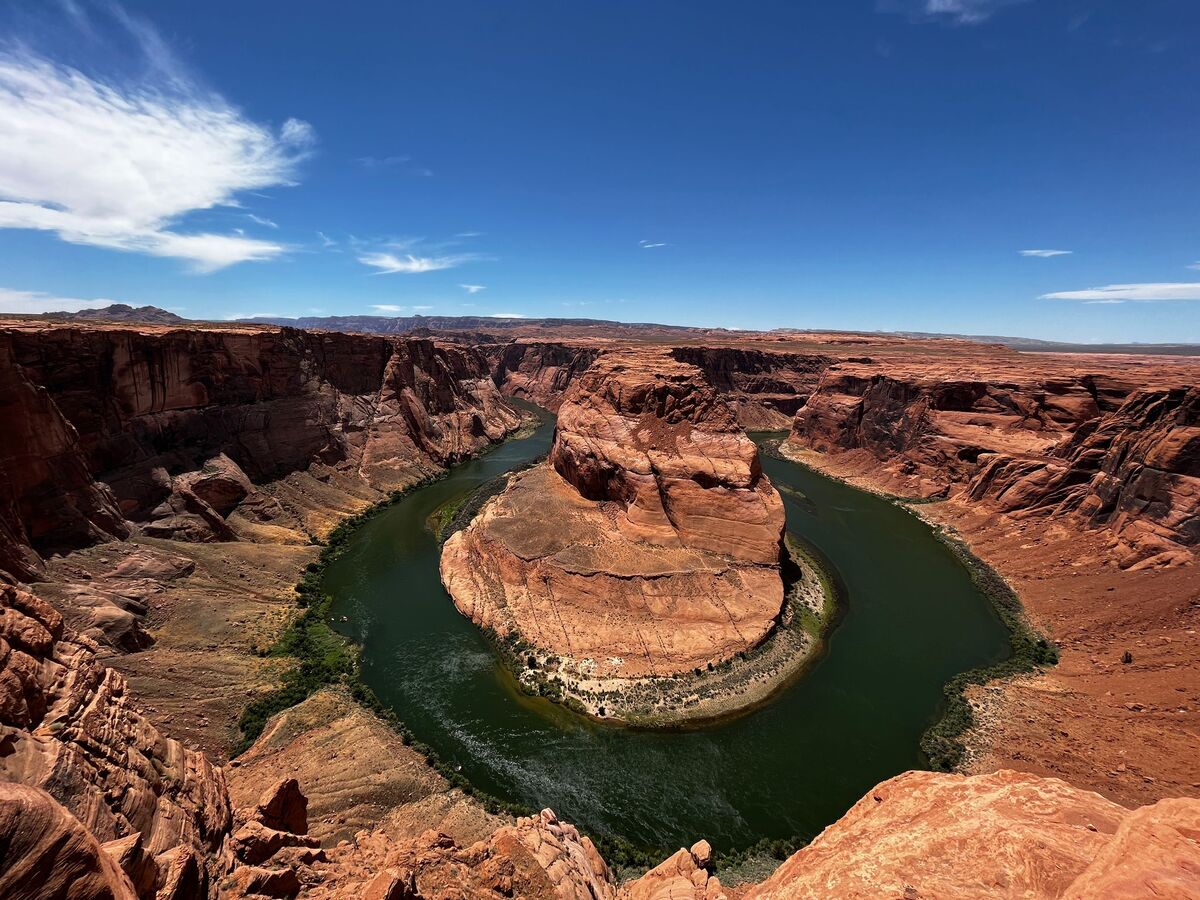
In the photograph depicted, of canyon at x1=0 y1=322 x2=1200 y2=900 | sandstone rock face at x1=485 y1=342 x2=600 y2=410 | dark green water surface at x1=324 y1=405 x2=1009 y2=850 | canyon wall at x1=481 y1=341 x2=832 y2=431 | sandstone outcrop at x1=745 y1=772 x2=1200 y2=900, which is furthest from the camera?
sandstone rock face at x1=485 y1=342 x2=600 y2=410

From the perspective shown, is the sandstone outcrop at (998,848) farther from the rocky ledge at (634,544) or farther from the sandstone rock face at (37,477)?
the sandstone rock face at (37,477)

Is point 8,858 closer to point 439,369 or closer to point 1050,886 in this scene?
point 1050,886

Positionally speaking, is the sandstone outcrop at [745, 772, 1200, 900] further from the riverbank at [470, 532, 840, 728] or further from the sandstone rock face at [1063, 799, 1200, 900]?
the riverbank at [470, 532, 840, 728]

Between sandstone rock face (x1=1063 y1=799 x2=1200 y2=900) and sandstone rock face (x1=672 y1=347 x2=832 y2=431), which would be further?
sandstone rock face (x1=672 y1=347 x2=832 y2=431)

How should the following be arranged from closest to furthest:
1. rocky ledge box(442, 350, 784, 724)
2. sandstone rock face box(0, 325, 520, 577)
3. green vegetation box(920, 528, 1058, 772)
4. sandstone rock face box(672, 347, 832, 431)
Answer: green vegetation box(920, 528, 1058, 772) → sandstone rock face box(0, 325, 520, 577) → rocky ledge box(442, 350, 784, 724) → sandstone rock face box(672, 347, 832, 431)

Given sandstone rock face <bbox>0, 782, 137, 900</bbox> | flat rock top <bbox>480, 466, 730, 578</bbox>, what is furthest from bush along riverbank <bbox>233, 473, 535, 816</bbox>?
sandstone rock face <bbox>0, 782, 137, 900</bbox>

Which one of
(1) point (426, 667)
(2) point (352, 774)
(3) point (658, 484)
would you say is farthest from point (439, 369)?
(2) point (352, 774)
